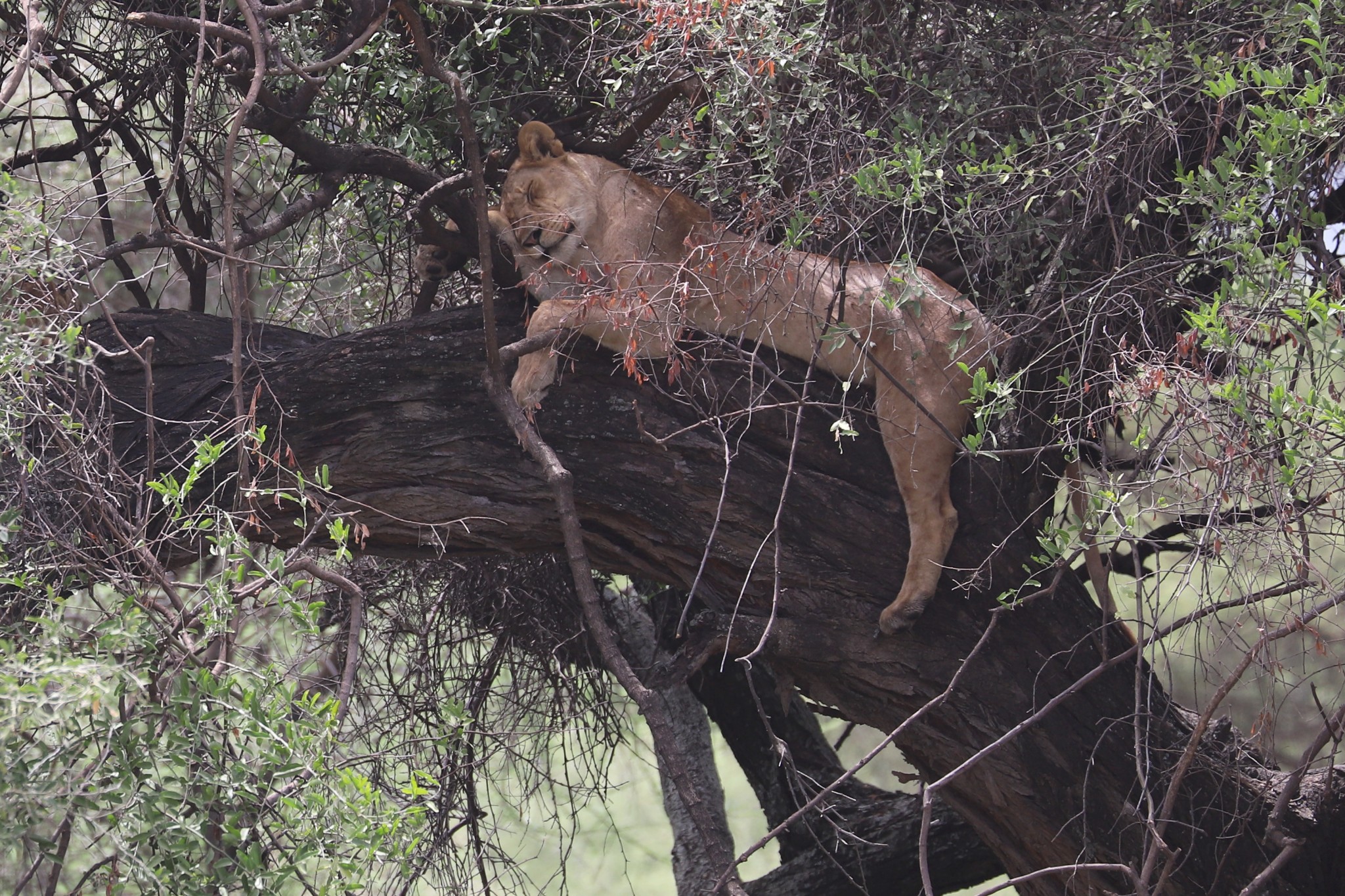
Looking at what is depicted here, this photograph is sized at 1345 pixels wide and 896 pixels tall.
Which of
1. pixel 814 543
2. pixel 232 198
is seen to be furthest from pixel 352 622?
pixel 814 543

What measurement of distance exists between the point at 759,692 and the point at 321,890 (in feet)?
9.41

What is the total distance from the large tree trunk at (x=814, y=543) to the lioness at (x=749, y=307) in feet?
0.34

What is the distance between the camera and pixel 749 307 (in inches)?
117

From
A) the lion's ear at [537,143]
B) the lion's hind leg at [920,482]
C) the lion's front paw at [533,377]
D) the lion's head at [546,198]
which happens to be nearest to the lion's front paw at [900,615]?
the lion's hind leg at [920,482]

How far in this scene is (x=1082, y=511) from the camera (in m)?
3.04

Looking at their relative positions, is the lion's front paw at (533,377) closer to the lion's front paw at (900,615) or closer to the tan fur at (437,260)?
the tan fur at (437,260)

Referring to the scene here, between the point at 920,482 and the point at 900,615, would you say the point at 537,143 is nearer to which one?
the point at 920,482

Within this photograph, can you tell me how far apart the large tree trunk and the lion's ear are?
1.71 ft

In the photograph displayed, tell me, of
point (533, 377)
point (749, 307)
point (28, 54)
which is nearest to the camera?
point (28, 54)

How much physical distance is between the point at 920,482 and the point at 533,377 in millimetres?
984

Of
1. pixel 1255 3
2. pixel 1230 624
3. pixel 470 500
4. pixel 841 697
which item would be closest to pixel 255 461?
pixel 470 500

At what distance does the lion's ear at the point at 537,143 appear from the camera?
3.26 metres

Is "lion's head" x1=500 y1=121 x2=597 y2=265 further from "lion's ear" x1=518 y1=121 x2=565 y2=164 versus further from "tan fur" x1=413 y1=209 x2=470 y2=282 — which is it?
"tan fur" x1=413 y1=209 x2=470 y2=282

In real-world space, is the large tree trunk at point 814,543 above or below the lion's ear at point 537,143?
below
